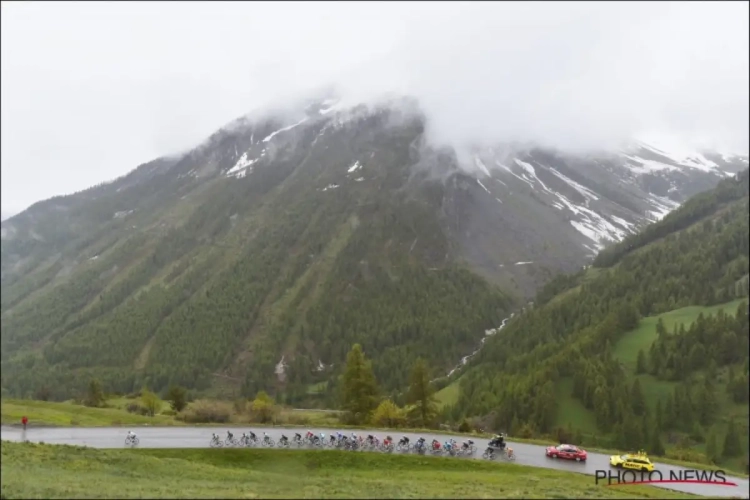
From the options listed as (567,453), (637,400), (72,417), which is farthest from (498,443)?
(637,400)

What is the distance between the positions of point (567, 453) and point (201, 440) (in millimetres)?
38935

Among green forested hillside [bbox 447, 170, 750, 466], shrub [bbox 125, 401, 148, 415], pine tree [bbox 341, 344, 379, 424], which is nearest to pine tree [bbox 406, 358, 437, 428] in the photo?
pine tree [bbox 341, 344, 379, 424]

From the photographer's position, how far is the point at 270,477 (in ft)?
133

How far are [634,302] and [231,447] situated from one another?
166m

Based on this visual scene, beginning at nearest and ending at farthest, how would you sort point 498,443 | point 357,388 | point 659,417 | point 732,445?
point 498,443
point 357,388
point 732,445
point 659,417

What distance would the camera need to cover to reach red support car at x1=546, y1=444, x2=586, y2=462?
53.7m

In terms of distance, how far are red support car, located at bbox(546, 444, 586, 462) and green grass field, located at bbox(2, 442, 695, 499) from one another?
208 inches

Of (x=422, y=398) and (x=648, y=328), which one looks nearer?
(x=422, y=398)

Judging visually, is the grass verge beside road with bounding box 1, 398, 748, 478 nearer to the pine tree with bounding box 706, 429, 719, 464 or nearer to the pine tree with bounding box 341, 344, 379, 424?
the pine tree with bounding box 341, 344, 379, 424

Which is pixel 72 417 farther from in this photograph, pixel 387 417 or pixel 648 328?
pixel 648 328

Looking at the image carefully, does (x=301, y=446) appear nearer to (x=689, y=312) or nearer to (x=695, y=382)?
(x=695, y=382)

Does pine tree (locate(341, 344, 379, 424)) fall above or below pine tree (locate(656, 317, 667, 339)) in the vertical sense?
below

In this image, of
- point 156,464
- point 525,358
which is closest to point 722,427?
point 525,358

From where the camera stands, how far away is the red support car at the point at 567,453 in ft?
176
